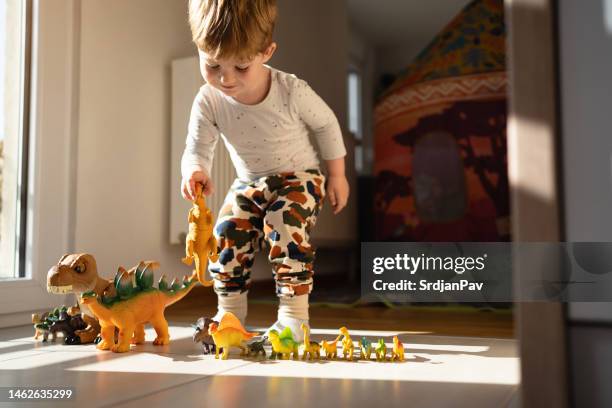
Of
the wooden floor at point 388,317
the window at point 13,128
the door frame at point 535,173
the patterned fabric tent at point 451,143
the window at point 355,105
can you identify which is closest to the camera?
the door frame at point 535,173

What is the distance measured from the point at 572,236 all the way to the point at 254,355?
596mm

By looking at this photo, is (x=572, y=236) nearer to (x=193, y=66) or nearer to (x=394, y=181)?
(x=193, y=66)

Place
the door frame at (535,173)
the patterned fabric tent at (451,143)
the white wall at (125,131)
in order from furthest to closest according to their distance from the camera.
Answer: the patterned fabric tent at (451,143) → the white wall at (125,131) → the door frame at (535,173)

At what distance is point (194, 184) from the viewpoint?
1.08m

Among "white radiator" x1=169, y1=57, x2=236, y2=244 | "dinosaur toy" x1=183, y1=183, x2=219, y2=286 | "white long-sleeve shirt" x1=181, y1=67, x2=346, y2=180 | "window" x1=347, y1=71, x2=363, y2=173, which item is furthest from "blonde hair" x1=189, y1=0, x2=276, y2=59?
"window" x1=347, y1=71, x2=363, y2=173

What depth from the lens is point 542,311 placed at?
440 millimetres

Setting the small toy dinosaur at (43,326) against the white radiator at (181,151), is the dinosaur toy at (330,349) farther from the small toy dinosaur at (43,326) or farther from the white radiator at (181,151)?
the white radiator at (181,151)

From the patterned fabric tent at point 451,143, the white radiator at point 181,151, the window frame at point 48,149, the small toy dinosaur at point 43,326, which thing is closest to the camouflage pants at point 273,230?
the small toy dinosaur at point 43,326

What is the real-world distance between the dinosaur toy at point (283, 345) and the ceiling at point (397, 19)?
3111 mm

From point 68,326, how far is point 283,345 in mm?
461

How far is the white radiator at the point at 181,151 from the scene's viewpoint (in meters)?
1.87

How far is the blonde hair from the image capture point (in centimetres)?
94

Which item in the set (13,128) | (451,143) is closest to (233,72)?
(13,128)

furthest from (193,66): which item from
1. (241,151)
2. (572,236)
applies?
(572,236)
